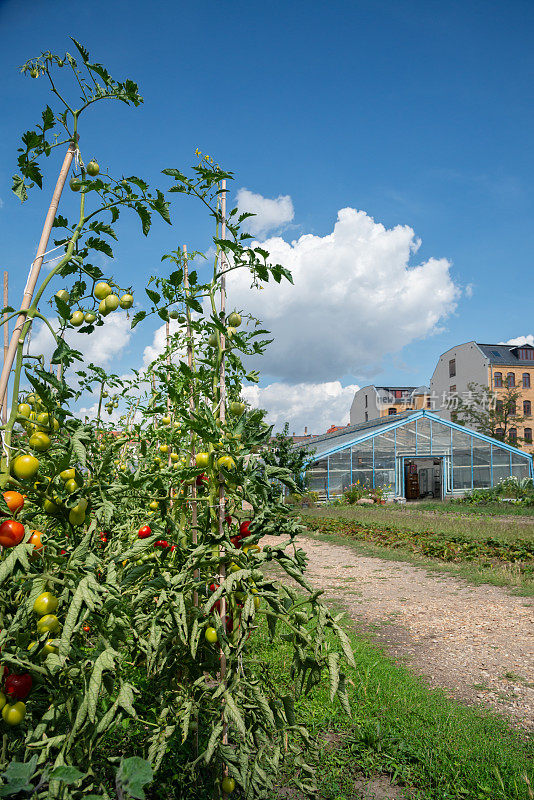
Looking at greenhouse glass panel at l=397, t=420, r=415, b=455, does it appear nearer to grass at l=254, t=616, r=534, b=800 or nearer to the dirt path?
the dirt path

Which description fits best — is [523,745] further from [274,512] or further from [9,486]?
[9,486]

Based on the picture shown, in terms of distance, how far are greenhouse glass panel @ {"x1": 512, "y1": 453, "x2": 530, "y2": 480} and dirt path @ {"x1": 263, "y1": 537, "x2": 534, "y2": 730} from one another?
15918mm

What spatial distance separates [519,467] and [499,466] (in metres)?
1.08

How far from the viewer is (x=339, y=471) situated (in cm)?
1978

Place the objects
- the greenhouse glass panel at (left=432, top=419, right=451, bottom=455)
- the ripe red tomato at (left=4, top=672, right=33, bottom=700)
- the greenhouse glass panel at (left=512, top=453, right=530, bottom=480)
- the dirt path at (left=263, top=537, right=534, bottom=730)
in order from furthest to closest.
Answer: the greenhouse glass panel at (left=512, top=453, right=530, bottom=480), the greenhouse glass panel at (left=432, top=419, right=451, bottom=455), the dirt path at (left=263, top=537, right=534, bottom=730), the ripe red tomato at (left=4, top=672, right=33, bottom=700)

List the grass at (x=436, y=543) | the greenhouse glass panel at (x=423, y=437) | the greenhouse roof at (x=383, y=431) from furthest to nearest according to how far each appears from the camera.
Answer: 1. the greenhouse glass panel at (x=423, y=437)
2. the greenhouse roof at (x=383, y=431)
3. the grass at (x=436, y=543)

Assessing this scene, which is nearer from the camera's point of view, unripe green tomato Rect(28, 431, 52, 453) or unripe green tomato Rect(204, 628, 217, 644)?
unripe green tomato Rect(28, 431, 52, 453)

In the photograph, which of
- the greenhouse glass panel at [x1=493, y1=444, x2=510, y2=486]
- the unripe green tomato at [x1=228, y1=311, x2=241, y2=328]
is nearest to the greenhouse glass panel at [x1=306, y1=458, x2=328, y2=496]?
the greenhouse glass panel at [x1=493, y1=444, x2=510, y2=486]

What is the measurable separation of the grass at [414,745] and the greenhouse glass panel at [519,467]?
2077 centimetres

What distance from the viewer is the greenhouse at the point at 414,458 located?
777 inches

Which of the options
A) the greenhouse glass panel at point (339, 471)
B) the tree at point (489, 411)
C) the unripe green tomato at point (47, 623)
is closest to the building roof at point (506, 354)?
the tree at point (489, 411)

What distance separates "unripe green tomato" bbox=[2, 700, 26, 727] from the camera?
131 centimetres

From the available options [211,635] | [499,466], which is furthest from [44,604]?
[499,466]

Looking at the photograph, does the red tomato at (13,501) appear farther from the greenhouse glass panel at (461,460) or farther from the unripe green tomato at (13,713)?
the greenhouse glass panel at (461,460)
